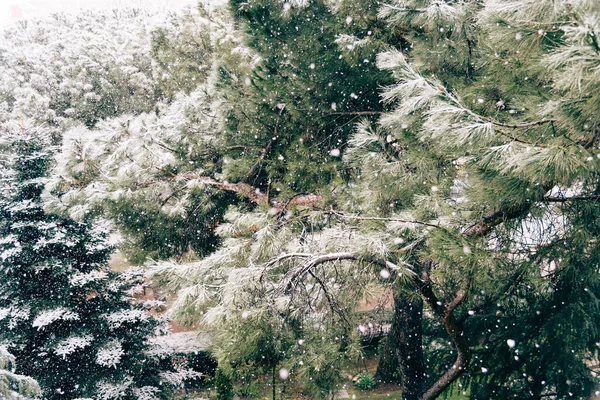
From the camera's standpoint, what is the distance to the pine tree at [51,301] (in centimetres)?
546

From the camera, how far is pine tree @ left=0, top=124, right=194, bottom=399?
17.9 ft

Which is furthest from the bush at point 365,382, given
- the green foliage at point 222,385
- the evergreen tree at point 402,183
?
the green foliage at point 222,385

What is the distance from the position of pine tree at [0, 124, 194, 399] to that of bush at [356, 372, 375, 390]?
395cm

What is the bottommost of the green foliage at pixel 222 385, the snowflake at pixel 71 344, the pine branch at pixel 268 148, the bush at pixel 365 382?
the bush at pixel 365 382

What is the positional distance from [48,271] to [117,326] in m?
1.32

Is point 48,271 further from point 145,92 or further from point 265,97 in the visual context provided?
point 145,92

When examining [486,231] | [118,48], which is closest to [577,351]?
[486,231]

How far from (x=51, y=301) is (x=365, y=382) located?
5928 mm

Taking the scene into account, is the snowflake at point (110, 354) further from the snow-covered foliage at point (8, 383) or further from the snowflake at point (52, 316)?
the snow-covered foliage at point (8, 383)

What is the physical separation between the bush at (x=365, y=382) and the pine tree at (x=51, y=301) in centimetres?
395

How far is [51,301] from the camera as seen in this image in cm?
558

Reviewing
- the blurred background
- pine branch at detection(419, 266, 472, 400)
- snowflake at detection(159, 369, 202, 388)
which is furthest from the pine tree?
the blurred background

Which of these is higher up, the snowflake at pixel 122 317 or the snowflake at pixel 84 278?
the snowflake at pixel 84 278

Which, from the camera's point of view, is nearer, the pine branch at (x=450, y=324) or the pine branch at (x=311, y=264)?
the pine branch at (x=311, y=264)
